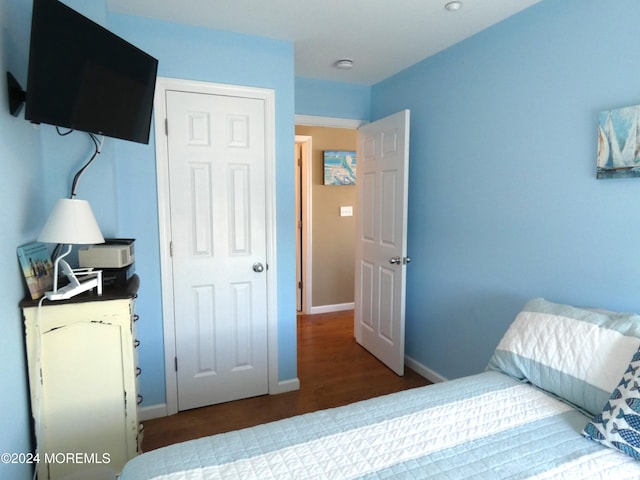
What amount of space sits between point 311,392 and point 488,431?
66.2 inches

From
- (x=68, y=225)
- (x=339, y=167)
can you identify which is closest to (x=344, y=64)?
(x=339, y=167)

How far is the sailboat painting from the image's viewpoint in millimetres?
→ 1585

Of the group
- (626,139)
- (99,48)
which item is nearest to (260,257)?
(99,48)

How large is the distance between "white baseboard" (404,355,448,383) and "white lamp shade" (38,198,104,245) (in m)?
2.47

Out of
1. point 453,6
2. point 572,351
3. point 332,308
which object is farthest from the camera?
point 332,308

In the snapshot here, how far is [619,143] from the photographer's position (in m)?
1.64

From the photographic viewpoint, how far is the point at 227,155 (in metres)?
2.46

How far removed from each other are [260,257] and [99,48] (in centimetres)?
148

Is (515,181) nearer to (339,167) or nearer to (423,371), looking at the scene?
(423,371)

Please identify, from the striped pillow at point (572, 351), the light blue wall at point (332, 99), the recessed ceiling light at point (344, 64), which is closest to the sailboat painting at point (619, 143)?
the striped pillow at point (572, 351)

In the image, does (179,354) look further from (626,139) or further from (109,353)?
(626,139)

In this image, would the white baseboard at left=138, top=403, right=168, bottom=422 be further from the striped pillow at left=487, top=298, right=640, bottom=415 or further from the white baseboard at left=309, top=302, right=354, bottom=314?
the white baseboard at left=309, top=302, right=354, bottom=314

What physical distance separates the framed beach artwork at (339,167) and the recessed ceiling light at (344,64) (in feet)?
4.97

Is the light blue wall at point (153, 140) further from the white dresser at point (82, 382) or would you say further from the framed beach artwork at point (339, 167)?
the framed beach artwork at point (339, 167)
